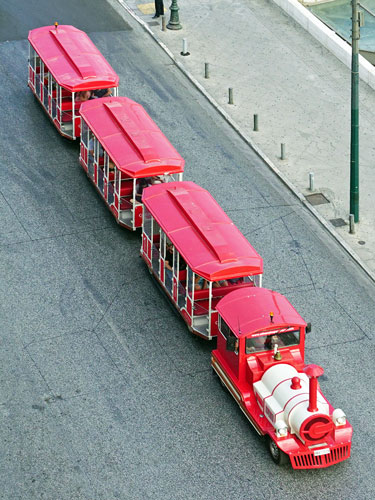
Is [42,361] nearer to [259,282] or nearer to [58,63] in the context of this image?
[259,282]

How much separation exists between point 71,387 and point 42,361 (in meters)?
1.30

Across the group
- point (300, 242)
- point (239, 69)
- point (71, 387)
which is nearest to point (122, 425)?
point (71, 387)

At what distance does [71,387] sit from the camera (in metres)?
26.8

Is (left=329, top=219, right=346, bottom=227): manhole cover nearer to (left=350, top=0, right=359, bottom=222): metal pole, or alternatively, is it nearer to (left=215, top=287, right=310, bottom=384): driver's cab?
(left=350, top=0, right=359, bottom=222): metal pole

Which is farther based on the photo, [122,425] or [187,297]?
[187,297]

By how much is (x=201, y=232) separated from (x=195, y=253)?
2.61ft

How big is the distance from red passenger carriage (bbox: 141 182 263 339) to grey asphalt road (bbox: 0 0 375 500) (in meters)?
0.91

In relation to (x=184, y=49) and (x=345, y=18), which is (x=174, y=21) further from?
(x=345, y=18)

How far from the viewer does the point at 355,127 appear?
32438 millimetres

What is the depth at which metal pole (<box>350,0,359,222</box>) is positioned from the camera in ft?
101

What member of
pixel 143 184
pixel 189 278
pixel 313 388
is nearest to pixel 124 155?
pixel 143 184

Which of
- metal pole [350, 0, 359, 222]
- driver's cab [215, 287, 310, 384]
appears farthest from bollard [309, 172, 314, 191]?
driver's cab [215, 287, 310, 384]

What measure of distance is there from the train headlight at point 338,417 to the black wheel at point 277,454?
4.63 ft

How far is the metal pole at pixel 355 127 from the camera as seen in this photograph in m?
30.7
